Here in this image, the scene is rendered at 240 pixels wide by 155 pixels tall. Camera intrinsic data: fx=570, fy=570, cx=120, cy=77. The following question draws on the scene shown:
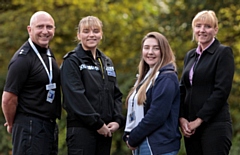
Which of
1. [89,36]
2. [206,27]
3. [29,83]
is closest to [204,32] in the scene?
[206,27]

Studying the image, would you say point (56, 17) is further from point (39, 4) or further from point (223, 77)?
point (223, 77)

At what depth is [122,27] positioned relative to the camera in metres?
12.3

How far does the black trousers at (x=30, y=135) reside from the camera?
5.18 meters

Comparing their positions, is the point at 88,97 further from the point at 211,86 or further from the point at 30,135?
the point at 211,86

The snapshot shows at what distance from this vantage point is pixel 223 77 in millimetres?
5020

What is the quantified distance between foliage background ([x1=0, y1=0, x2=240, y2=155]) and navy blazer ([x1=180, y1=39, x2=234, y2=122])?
3.55 metres

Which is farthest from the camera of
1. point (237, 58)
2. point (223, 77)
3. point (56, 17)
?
point (56, 17)

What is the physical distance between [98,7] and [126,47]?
1.22m

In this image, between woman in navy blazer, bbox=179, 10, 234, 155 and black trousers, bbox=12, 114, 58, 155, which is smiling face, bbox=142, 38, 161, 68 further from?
black trousers, bbox=12, 114, 58, 155

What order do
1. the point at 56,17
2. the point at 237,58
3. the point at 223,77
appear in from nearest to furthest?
the point at 223,77
the point at 237,58
the point at 56,17

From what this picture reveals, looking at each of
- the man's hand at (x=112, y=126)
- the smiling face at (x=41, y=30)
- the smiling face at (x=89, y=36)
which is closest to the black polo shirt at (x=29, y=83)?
the smiling face at (x=41, y=30)

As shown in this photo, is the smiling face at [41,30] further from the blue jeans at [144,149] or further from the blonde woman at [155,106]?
the blue jeans at [144,149]

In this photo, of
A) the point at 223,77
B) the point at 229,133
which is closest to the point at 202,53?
the point at 223,77

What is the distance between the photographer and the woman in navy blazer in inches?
198
